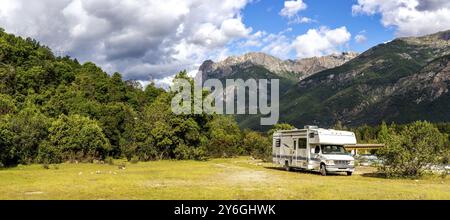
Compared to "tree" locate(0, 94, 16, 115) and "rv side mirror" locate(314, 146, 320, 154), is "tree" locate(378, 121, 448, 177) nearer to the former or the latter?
"rv side mirror" locate(314, 146, 320, 154)

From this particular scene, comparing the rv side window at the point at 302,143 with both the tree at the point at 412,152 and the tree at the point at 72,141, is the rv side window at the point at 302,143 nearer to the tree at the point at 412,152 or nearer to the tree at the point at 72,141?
the tree at the point at 412,152

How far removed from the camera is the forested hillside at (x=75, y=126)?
1912 inches

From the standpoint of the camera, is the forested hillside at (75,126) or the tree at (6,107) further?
the tree at (6,107)

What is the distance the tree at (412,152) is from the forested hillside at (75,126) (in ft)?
91.0

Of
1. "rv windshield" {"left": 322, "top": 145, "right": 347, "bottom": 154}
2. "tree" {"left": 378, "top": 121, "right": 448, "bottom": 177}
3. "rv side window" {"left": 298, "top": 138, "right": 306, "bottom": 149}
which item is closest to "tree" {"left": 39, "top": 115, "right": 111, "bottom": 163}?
"rv side window" {"left": 298, "top": 138, "right": 306, "bottom": 149}

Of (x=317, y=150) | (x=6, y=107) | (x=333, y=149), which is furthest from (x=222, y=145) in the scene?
(x=333, y=149)

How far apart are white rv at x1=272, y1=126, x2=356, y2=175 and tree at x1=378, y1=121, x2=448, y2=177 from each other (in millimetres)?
2691

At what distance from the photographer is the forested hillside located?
48.6 m

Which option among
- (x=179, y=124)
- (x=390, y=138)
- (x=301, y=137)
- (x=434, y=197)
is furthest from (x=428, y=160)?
(x=179, y=124)

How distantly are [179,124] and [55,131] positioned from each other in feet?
46.7

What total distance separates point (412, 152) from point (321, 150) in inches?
242

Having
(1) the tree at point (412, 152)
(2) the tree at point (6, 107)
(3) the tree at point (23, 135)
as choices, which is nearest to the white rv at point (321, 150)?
(1) the tree at point (412, 152)
